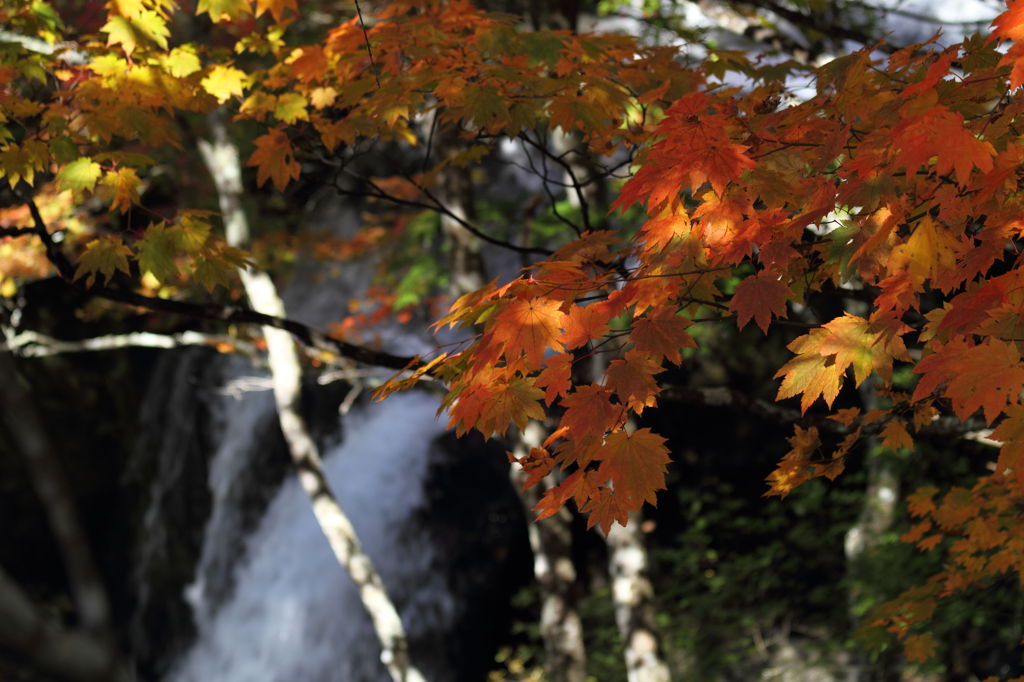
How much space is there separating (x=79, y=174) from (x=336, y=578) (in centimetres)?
648

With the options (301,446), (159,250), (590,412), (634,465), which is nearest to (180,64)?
(159,250)

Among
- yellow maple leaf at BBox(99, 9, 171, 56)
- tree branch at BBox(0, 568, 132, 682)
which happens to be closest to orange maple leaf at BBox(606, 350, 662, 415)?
tree branch at BBox(0, 568, 132, 682)

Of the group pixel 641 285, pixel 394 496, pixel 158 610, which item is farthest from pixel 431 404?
pixel 641 285

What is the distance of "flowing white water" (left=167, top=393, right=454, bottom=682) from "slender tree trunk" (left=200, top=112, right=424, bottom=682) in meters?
1.78

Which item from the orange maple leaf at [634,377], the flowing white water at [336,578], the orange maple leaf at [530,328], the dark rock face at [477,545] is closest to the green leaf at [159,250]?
the orange maple leaf at [530,328]

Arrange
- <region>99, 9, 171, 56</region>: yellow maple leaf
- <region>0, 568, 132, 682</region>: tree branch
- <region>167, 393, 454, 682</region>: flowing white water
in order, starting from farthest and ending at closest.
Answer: <region>167, 393, 454, 682</region>: flowing white water
<region>99, 9, 171, 56</region>: yellow maple leaf
<region>0, 568, 132, 682</region>: tree branch

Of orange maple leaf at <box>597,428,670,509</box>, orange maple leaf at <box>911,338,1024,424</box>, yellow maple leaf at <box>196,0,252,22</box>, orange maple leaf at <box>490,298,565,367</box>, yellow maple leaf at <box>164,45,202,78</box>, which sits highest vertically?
yellow maple leaf at <box>164,45,202,78</box>

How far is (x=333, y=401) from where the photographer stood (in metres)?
9.99

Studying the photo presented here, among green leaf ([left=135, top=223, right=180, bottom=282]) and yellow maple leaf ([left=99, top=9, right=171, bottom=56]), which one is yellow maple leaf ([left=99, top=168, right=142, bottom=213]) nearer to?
green leaf ([left=135, top=223, right=180, bottom=282])

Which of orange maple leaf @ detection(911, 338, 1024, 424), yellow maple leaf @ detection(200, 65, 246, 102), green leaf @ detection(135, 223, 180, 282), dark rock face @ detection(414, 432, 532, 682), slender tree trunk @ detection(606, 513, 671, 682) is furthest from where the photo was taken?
dark rock face @ detection(414, 432, 532, 682)

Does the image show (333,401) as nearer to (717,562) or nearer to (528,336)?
(717,562)

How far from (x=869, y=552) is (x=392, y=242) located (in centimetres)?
702

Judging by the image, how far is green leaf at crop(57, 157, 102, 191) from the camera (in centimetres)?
303

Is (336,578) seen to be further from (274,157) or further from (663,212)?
(663,212)
